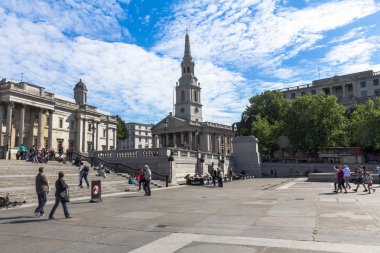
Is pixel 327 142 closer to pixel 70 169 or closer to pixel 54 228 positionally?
pixel 70 169

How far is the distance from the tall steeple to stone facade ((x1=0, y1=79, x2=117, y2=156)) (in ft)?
146

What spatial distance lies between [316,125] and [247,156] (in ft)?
68.6

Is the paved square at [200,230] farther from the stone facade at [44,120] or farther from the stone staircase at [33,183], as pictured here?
the stone facade at [44,120]

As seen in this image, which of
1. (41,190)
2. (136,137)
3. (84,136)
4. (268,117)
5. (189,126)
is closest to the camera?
(41,190)

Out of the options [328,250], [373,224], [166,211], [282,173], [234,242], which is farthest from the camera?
[282,173]

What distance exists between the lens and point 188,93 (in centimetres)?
12038

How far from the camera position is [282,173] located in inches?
2210

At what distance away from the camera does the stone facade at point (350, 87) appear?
8962cm

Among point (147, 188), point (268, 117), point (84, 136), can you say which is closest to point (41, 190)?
point (147, 188)

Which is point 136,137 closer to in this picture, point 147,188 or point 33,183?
point 33,183

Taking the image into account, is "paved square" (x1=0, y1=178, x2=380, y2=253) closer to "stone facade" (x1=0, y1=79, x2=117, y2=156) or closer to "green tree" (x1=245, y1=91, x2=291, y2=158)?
"stone facade" (x1=0, y1=79, x2=117, y2=156)

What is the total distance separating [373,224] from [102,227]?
24.9ft

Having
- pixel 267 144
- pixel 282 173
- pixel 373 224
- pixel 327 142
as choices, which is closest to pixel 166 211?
pixel 373 224

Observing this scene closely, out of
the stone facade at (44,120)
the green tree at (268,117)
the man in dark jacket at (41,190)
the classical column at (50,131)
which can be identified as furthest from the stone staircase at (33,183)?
the green tree at (268,117)
